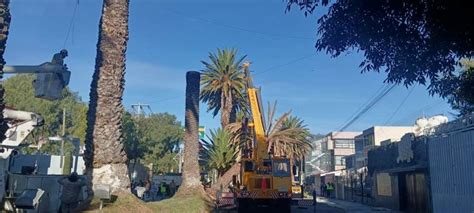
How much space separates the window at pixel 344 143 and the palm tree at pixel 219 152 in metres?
56.1

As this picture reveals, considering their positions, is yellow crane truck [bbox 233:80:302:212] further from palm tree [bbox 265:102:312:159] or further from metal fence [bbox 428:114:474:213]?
palm tree [bbox 265:102:312:159]

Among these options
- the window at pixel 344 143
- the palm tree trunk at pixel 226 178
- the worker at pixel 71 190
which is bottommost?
the worker at pixel 71 190

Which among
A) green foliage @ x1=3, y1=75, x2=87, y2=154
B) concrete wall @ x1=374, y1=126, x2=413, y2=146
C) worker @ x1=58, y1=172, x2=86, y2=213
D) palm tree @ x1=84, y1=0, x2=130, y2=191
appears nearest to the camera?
worker @ x1=58, y1=172, x2=86, y2=213

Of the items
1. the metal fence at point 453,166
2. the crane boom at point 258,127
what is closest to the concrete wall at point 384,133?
the crane boom at point 258,127

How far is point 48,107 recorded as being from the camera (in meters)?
57.9

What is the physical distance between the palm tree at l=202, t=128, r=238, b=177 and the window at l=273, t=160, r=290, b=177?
12020 millimetres

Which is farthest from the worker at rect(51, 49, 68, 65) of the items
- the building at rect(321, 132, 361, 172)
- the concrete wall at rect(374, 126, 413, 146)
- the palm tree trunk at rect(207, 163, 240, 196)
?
the building at rect(321, 132, 361, 172)

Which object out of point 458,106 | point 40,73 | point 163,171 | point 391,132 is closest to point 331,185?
point 391,132

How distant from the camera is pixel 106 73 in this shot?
1603 centimetres

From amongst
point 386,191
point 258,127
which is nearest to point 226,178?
point 258,127

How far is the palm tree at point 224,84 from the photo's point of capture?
151ft

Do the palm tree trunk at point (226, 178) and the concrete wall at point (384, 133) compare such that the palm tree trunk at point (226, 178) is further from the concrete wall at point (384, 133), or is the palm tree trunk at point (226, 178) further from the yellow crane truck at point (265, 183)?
the concrete wall at point (384, 133)

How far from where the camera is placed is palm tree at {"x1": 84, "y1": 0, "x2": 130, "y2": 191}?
15.7 metres

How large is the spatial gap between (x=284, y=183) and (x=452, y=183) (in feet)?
25.2
